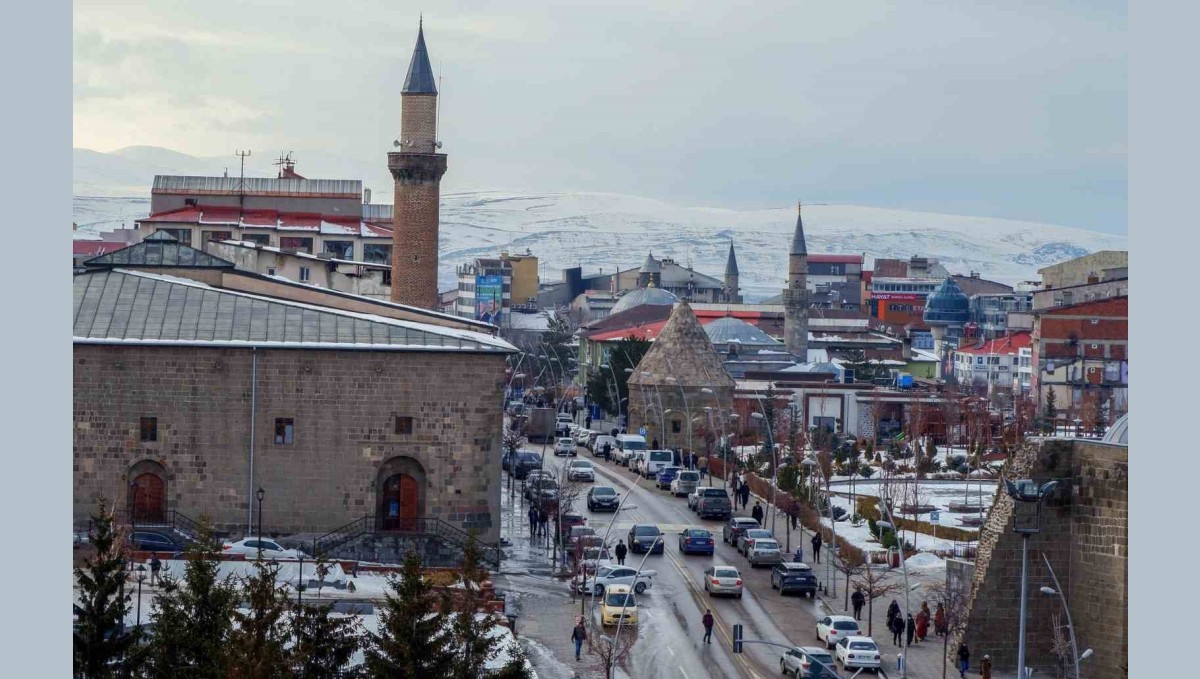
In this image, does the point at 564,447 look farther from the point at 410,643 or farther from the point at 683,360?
the point at 410,643

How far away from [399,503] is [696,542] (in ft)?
28.1

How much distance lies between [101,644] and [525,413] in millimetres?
59103

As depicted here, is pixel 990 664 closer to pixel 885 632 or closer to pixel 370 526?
pixel 885 632

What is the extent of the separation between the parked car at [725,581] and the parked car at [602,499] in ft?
46.2

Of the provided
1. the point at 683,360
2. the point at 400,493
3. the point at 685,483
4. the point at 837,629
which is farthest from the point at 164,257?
the point at 683,360

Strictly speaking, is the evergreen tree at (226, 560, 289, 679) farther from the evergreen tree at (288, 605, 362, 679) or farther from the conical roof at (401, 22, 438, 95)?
the conical roof at (401, 22, 438, 95)

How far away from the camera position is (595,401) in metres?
94.1

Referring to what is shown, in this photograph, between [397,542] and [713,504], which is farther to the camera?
[713,504]

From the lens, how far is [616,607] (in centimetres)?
4022

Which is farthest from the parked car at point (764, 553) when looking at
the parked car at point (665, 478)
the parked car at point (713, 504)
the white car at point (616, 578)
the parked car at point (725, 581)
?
the parked car at point (665, 478)

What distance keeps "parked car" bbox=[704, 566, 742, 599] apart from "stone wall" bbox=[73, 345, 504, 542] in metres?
6.11

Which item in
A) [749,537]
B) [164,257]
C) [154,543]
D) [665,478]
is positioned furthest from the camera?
[665,478]

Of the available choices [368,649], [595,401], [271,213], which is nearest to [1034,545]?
[368,649]

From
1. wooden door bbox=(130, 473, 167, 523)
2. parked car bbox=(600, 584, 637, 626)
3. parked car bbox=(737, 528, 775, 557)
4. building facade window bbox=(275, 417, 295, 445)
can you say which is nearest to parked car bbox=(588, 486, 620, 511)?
parked car bbox=(737, 528, 775, 557)
